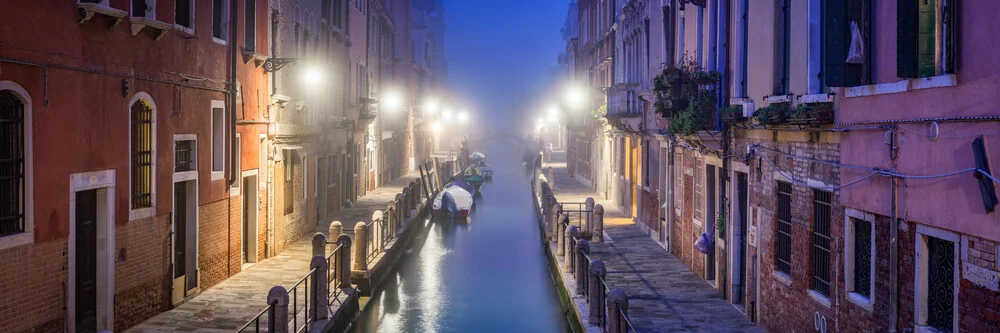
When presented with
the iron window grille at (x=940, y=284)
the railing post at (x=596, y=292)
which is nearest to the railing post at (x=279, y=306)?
the railing post at (x=596, y=292)

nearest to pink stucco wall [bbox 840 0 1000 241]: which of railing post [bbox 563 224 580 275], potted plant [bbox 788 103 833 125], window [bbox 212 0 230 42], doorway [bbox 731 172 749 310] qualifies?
potted plant [bbox 788 103 833 125]

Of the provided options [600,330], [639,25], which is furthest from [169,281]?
[639,25]

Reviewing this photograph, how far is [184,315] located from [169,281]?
0.68 m

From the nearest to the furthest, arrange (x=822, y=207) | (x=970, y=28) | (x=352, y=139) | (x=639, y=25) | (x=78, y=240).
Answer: (x=970, y=28), (x=822, y=207), (x=78, y=240), (x=639, y=25), (x=352, y=139)

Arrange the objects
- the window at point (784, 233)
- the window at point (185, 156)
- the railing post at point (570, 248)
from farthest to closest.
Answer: the railing post at point (570, 248), the window at point (185, 156), the window at point (784, 233)

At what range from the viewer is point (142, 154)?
13617 mm

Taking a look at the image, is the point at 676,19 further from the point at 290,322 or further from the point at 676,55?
the point at 290,322

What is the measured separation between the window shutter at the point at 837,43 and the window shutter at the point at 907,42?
1167 millimetres

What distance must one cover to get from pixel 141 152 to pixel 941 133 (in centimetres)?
1020

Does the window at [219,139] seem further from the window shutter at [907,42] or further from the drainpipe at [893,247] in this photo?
the window shutter at [907,42]

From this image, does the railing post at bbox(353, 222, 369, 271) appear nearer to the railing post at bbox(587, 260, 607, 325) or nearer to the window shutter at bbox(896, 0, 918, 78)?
the railing post at bbox(587, 260, 607, 325)

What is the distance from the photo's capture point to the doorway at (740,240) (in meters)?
14.8

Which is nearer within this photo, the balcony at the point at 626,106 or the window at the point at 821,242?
the window at the point at 821,242

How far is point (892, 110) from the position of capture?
8914 mm
